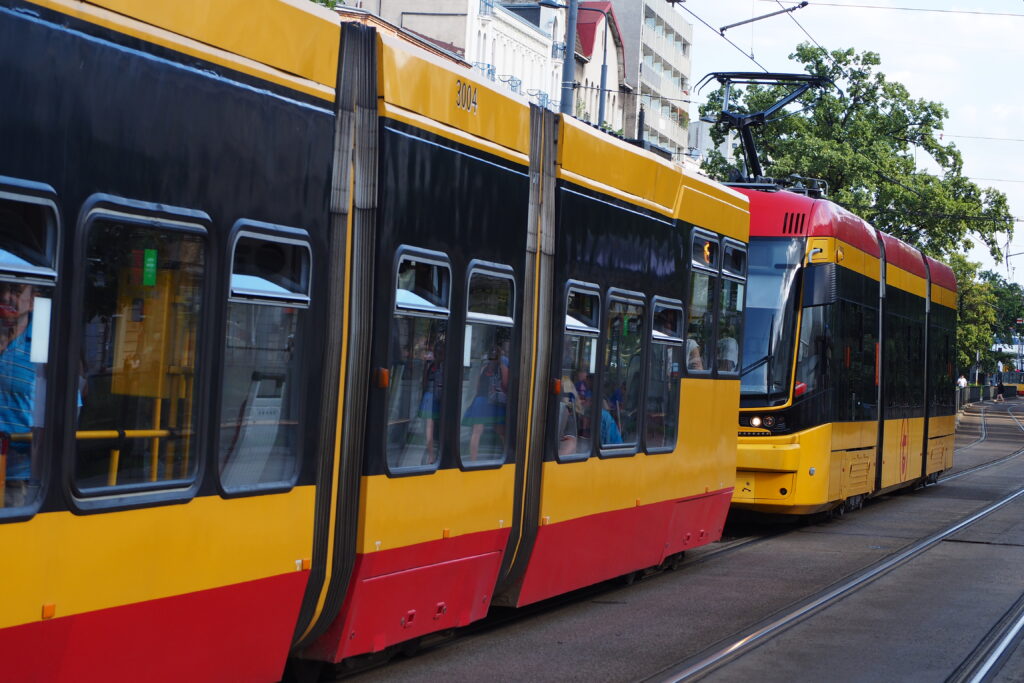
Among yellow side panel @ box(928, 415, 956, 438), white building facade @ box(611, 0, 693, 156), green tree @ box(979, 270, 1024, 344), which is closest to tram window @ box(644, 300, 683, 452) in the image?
yellow side panel @ box(928, 415, 956, 438)

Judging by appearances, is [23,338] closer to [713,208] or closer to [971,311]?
[713,208]

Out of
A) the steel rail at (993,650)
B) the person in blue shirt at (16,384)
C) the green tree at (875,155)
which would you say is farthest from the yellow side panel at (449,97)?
the green tree at (875,155)

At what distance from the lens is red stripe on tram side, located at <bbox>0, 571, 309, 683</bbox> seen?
196 inches

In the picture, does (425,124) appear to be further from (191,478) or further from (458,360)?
(191,478)

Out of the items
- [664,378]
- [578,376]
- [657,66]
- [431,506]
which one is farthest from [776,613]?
[657,66]

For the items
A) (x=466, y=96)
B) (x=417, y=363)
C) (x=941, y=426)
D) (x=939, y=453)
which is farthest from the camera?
(x=941, y=426)

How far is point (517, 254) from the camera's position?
28.1ft

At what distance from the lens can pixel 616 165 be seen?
10.1 metres

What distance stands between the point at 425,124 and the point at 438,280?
786 mm

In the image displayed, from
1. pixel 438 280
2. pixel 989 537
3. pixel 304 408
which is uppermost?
pixel 438 280

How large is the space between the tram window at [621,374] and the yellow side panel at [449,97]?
6.32 feet

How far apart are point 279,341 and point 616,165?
4257 mm

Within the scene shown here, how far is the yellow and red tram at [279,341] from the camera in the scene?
4996mm

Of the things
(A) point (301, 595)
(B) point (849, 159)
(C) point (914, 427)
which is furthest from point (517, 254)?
(B) point (849, 159)
